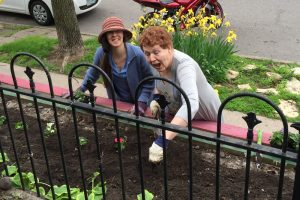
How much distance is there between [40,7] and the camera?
8.30m

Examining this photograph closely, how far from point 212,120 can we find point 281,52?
3472 millimetres

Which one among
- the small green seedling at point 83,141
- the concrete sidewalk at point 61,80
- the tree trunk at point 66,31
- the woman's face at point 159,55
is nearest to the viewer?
the woman's face at point 159,55

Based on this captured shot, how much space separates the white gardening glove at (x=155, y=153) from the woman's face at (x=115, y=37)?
104 cm

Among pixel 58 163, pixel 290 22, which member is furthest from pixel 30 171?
pixel 290 22

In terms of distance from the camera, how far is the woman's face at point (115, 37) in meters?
3.31

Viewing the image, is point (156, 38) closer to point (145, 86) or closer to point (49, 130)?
point (145, 86)

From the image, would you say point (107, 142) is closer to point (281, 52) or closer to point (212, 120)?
point (212, 120)

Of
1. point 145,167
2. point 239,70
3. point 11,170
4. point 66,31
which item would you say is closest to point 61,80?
point 66,31

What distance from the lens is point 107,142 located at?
128 inches

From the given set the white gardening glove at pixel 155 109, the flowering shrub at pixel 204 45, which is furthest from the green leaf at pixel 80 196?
the flowering shrub at pixel 204 45

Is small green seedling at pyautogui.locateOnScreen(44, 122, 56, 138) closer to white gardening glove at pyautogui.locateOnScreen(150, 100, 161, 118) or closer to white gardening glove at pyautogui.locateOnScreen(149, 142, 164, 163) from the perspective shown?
white gardening glove at pyautogui.locateOnScreen(150, 100, 161, 118)

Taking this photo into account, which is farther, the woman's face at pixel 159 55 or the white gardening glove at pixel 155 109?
the white gardening glove at pixel 155 109

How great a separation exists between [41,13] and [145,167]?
6203mm

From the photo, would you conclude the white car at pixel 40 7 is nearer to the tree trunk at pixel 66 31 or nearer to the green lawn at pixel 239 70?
the green lawn at pixel 239 70
